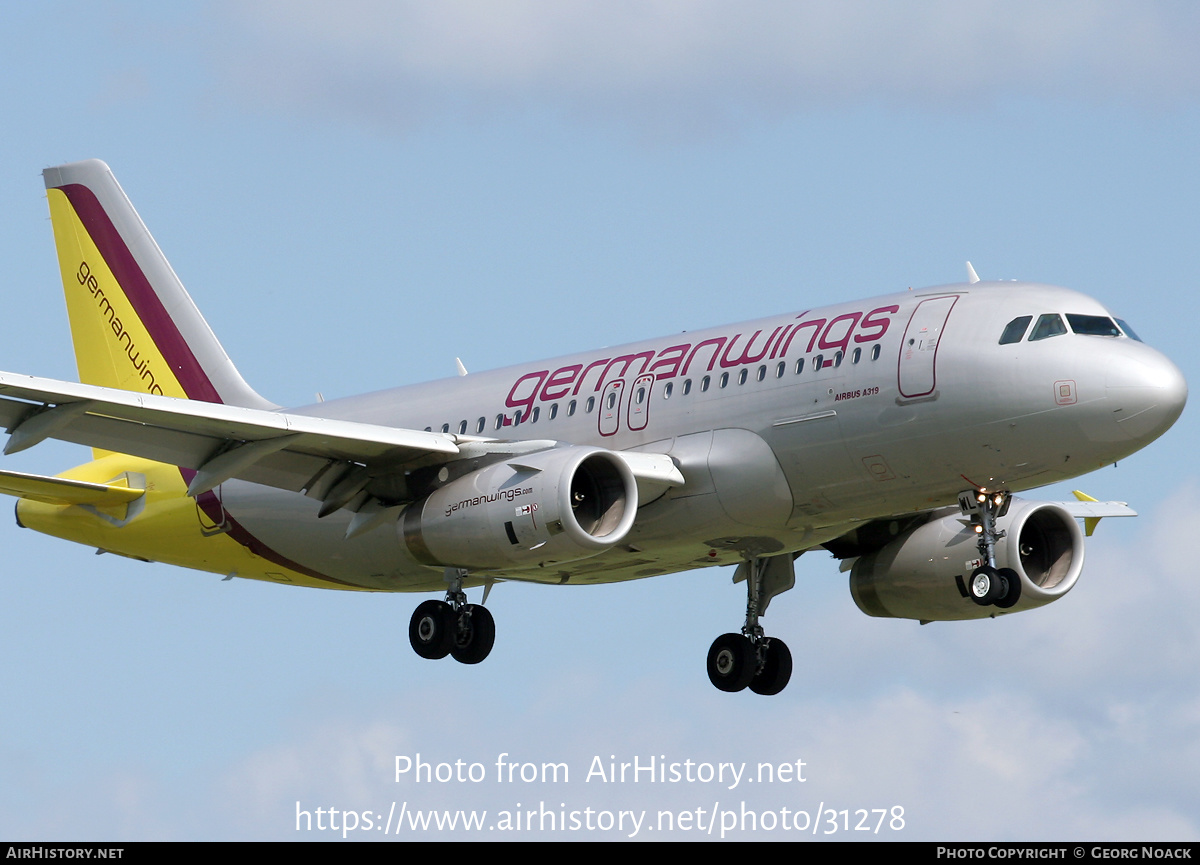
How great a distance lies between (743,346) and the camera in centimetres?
3344

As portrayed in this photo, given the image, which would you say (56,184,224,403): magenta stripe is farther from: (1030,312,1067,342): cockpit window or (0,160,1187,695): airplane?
(1030,312,1067,342): cockpit window

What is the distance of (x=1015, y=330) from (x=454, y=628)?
10903 mm

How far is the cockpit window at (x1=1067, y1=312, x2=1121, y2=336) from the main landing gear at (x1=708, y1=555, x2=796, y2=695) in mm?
9012

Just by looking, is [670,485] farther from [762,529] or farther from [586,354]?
[586,354]

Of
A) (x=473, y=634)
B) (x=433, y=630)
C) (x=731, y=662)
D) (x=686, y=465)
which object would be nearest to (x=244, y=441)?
(x=433, y=630)

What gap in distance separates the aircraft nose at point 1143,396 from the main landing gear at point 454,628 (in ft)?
37.6

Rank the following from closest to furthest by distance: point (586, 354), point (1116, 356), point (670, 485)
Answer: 1. point (1116, 356)
2. point (670, 485)
3. point (586, 354)

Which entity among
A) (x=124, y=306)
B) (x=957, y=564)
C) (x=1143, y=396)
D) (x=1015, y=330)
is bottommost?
(x=1143, y=396)

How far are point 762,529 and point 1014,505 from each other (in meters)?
5.81

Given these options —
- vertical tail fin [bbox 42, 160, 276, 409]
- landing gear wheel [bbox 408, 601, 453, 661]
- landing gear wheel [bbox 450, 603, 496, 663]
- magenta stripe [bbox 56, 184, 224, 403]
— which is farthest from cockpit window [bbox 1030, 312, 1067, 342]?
magenta stripe [bbox 56, 184, 224, 403]

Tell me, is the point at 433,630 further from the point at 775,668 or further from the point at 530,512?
the point at 775,668

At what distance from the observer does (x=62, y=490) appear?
3825 centimetres

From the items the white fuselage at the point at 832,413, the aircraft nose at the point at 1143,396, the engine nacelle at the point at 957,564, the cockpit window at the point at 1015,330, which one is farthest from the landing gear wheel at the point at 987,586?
the engine nacelle at the point at 957,564

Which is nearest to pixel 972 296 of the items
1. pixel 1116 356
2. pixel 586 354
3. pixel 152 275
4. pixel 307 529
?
pixel 1116 356
